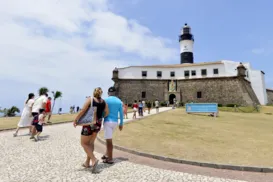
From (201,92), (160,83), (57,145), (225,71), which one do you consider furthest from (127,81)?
(57,145)

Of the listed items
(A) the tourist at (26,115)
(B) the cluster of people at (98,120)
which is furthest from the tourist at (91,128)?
(A) the tourist at (26,115)

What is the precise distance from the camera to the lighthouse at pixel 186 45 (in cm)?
4582

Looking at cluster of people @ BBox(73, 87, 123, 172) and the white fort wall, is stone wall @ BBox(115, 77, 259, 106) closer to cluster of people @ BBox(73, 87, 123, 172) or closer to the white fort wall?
the white fort wall

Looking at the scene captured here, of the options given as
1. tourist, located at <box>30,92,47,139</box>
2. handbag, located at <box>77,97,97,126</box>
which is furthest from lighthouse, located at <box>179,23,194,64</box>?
handbag, located at <box>77,97,97,126</box>

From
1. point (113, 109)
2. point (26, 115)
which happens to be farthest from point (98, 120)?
point (26, 115)

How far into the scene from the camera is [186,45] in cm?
4603

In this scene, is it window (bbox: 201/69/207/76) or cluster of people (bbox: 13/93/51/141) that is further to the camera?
window (bbox: 201/69/207/76)

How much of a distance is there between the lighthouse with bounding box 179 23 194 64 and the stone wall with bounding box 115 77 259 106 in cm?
888

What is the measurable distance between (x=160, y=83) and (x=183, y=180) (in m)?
36.6

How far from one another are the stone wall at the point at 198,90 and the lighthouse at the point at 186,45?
8883 millimetres

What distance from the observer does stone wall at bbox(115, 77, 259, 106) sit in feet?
113

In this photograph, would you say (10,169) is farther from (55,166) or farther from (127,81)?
(127,81)

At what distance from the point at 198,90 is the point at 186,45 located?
45.1ft

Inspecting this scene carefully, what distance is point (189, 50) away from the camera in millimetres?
46062
